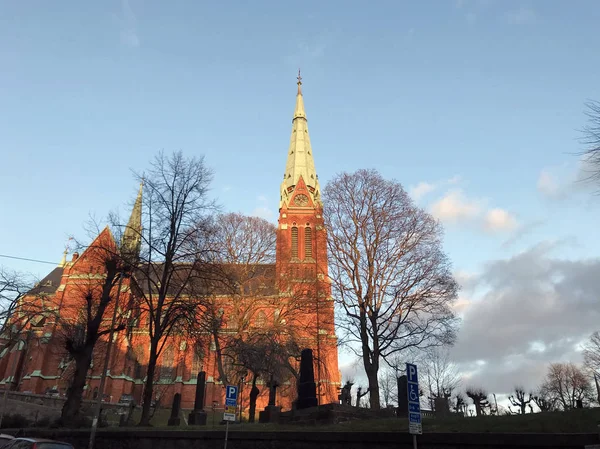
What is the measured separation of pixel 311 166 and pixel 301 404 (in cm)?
3713

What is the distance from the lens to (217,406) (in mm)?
41031

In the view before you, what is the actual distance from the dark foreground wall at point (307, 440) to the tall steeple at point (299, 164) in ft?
113

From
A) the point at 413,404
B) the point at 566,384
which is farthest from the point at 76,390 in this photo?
the point at 566,384

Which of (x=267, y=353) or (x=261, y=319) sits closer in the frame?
(x=267, y=353)

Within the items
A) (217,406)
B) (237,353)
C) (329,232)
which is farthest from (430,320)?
(217,406)

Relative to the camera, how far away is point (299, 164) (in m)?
52.0

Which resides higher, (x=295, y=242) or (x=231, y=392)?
(x=295, y=242)

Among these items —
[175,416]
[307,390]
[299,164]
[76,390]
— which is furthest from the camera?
[299,164]

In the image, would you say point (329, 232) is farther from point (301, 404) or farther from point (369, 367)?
point (301, 404)

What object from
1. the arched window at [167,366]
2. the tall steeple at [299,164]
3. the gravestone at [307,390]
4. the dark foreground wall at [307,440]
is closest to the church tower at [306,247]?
the tall steeple at [299,164]

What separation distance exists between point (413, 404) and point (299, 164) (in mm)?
45631

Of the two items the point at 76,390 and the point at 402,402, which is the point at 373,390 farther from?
Answer: the point at 76,390

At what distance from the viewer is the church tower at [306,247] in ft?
89.8

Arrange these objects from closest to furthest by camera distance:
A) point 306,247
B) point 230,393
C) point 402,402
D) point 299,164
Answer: point 230,393 → point 402,402 → point 306,247 → point 299,164
